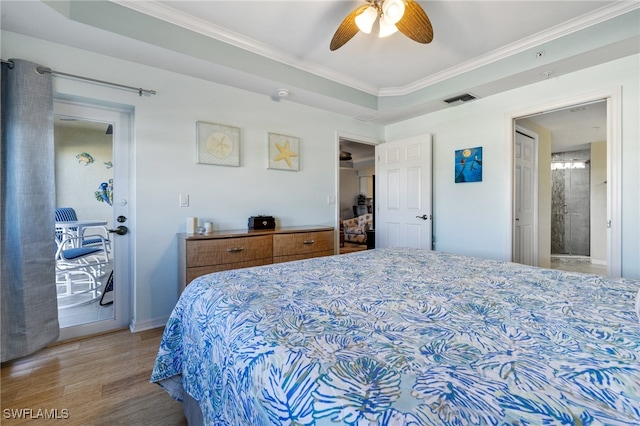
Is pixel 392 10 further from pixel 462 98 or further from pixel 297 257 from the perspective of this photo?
→ pixel 297 257

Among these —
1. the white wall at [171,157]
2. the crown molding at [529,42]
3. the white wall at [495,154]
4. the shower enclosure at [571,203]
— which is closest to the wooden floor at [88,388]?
the white wall at [171,157]

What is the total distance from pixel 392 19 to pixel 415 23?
0.60 feet

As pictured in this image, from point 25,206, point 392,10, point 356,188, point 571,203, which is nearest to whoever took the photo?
point 392,10

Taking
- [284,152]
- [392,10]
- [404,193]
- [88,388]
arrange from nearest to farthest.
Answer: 1. [88,388]
2. [392,10]
3. [284,152]
4. [404,193]

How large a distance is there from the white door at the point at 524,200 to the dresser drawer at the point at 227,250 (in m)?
3.09

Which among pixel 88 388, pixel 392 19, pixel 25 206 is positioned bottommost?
pixel 88 388

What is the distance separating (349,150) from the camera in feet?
25.3

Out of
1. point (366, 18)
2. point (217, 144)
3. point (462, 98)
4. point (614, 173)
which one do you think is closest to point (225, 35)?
point (217, 144)

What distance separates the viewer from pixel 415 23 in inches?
78.3

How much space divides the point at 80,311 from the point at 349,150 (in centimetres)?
650

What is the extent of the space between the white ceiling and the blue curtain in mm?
458

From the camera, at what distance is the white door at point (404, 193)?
148 inches

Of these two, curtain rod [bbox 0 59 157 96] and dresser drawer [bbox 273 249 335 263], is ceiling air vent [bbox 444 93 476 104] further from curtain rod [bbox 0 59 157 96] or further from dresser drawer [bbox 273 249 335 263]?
curtain rod [bbox 0 59 157 96]

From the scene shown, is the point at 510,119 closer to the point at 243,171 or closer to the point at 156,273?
the point at 243,171
